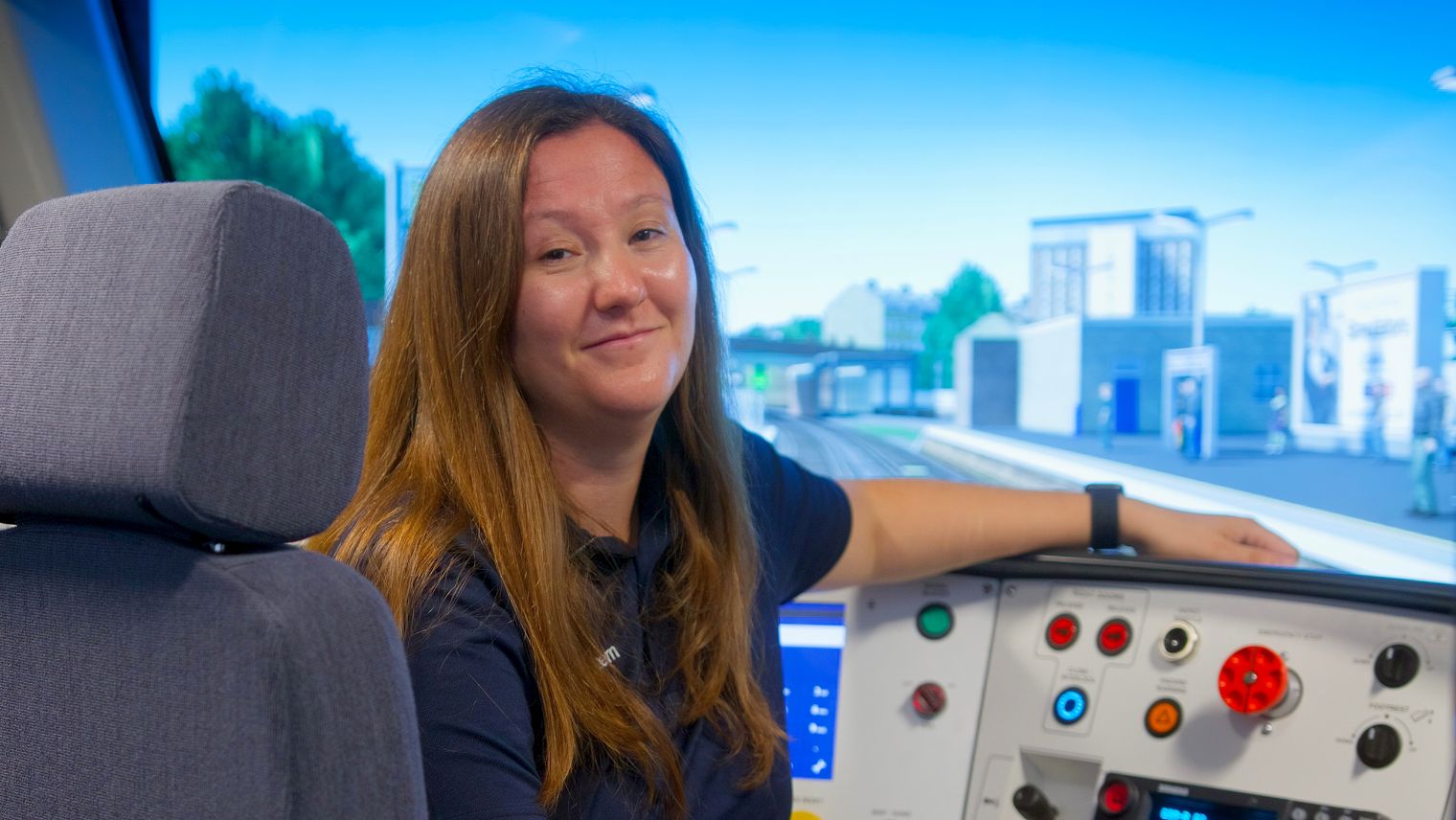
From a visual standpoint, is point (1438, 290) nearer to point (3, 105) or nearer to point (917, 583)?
point (917, 583)

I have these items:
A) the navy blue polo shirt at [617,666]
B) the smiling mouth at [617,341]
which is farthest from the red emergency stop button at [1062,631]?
the smiling mouth at [617,341]

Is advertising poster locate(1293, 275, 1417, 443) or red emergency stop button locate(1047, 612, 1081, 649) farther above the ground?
advertising poster locate(1293, 275, 1417, 443)

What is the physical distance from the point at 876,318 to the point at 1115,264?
1.40 ft

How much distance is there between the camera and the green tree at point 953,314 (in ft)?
6.29

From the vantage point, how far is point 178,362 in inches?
23.0

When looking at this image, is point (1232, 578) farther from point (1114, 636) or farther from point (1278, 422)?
point (1278, 422)

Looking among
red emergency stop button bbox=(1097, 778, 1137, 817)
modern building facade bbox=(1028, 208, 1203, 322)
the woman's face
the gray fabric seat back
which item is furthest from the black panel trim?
the gray fabric seat back

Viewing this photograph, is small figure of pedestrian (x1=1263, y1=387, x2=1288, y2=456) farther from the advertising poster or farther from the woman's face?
the woman's face

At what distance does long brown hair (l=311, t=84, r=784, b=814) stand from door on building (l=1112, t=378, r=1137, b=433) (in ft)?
3.14

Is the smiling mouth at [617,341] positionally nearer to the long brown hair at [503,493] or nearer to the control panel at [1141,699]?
the long brown hair at [503,493]

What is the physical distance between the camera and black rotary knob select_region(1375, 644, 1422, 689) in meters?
1.31

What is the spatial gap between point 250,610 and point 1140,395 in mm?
1625

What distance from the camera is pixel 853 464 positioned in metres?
1.85

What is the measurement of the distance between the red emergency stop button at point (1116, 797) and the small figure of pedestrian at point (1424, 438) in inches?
23.8
